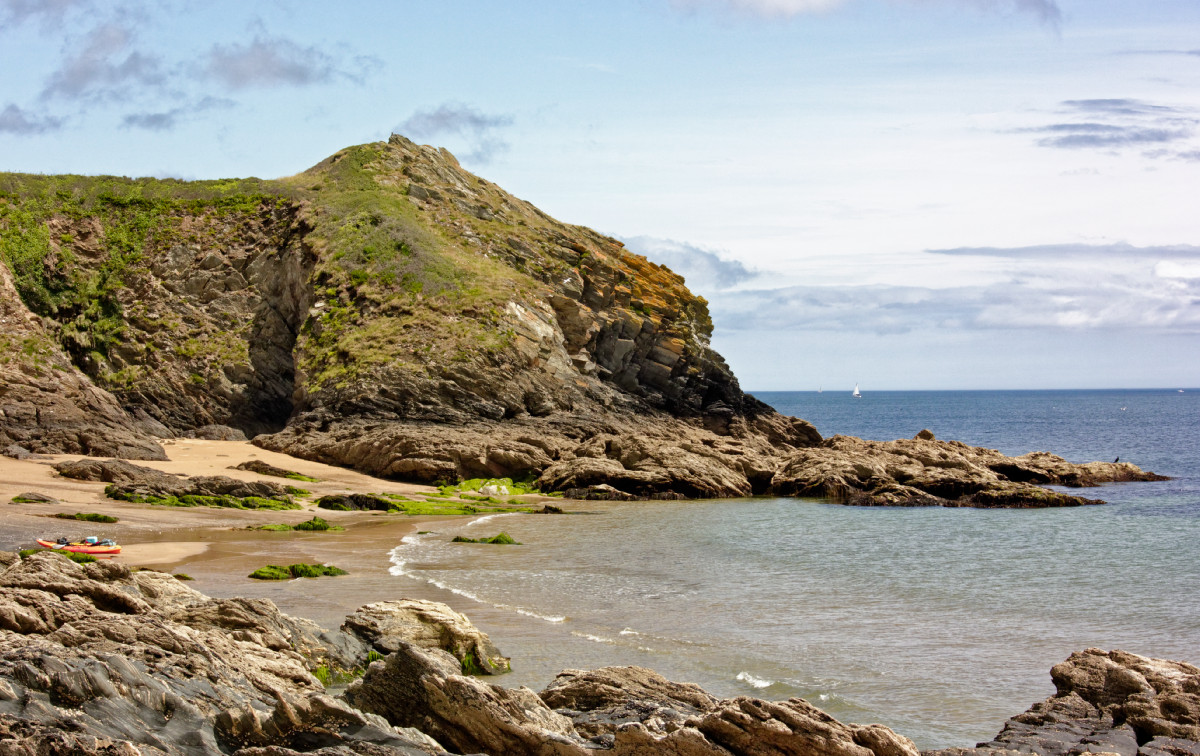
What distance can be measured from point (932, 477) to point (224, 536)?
110 ft

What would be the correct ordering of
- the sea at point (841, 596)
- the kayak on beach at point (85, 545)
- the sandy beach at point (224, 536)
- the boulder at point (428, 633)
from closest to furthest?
1. the boulder at point (428, 633)
2. the sea at point (841, 596)
3. the sandy beach at point (224, 536)
4. the kayak on beach at point (85, 545)

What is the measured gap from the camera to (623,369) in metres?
62.4

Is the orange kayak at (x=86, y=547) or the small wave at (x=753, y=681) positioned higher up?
the orange kayak at (x=86, y=547)

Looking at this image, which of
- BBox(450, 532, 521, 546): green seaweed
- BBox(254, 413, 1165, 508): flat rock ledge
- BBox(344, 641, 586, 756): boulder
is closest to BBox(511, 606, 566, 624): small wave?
BBox(344, 641, 586, 756): boulder

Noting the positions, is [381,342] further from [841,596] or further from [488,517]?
[841,596]

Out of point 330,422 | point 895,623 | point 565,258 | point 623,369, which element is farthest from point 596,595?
point 565,258

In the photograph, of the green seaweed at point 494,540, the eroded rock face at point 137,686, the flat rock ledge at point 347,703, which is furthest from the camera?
the green seaweed at point 494,540

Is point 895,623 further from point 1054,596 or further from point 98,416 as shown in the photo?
point 98,416

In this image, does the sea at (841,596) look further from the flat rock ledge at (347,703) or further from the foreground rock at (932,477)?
the foreground rock at (932,477)

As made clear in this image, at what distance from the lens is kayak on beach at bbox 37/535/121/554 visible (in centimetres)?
2141

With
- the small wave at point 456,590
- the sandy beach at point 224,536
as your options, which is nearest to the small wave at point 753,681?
the small wave at point 456,590

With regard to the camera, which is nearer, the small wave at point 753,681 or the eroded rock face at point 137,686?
the eroded rock face at point 137,686

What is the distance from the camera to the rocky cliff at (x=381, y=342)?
153ft

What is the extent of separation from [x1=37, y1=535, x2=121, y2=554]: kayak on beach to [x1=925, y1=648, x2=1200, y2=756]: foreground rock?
739 inches
